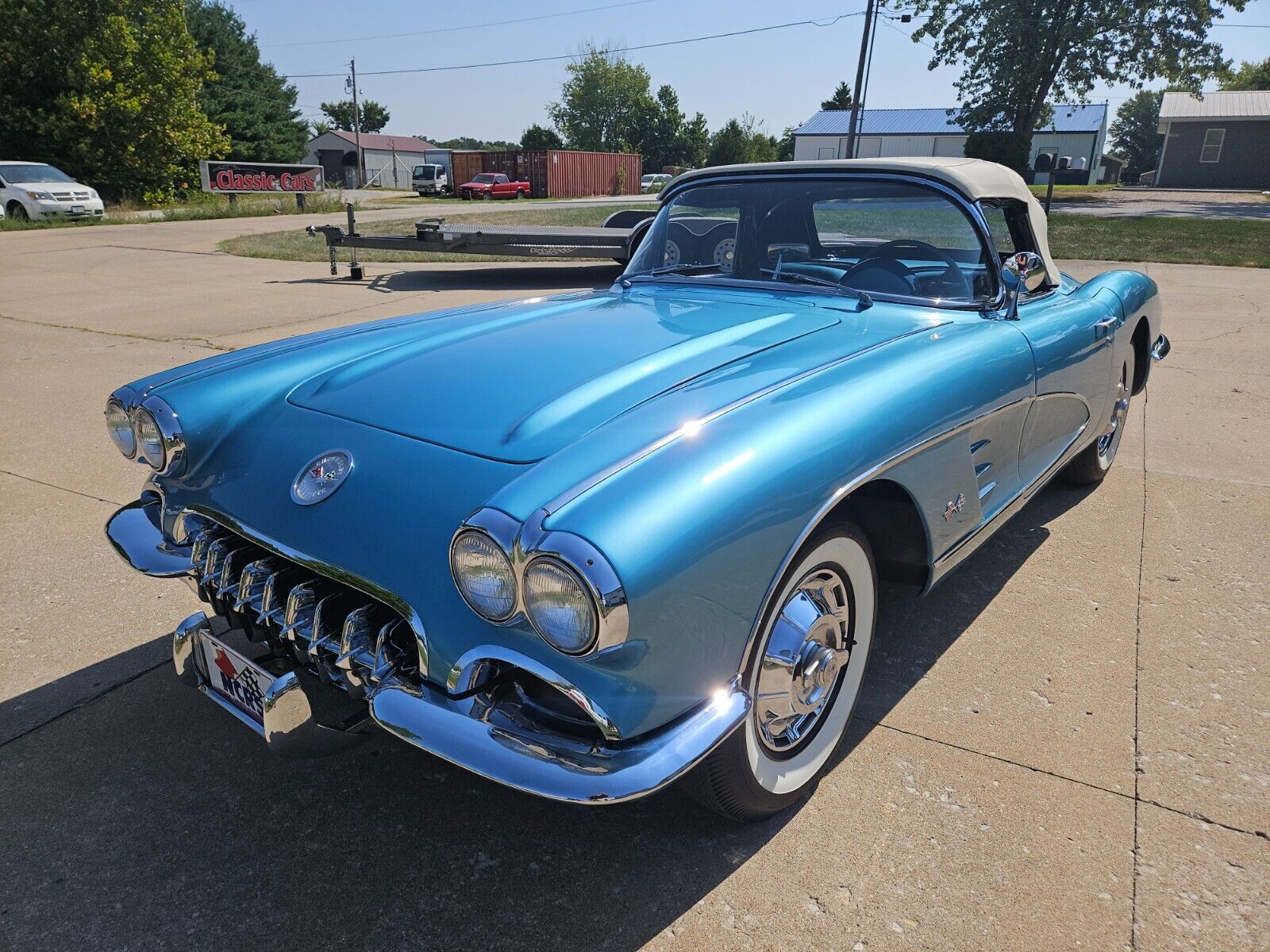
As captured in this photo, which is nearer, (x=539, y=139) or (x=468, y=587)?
(x=468, y=587)

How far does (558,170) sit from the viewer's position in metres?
40.8

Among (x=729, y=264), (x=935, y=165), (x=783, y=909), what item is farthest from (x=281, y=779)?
(x=935, y=165)

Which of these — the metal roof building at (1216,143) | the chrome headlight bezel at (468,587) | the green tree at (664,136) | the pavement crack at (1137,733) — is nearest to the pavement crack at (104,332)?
the chrome headlight bezel at (468,587)

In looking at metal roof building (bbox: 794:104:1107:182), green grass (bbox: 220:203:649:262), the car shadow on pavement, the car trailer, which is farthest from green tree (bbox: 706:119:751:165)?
the car shadow on pavement

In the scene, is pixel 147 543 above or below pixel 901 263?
below

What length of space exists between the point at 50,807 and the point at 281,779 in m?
0.53

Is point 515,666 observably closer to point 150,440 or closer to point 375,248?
point 150,440

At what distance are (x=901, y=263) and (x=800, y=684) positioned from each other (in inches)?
63.7

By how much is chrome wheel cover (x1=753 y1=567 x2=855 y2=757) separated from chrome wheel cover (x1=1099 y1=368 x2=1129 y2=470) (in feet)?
8.34

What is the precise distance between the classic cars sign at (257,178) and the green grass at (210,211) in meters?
0.33

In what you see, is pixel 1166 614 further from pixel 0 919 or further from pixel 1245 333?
pixel 1245 333

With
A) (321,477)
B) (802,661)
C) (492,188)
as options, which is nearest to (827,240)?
(802,661)

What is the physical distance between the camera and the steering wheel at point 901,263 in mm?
2961

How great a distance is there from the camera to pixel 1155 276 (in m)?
12.3
